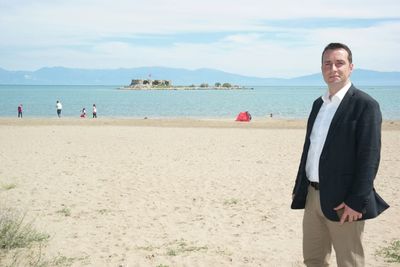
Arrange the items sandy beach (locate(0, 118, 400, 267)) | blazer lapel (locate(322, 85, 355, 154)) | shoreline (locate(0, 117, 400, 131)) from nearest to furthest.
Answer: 1. blazer lapel (locate(322, 85, 355, 154))
2. sandy beach (locate(0, 118, 400, 267))
3. shoreline (locate(0, 117, 400, 131))

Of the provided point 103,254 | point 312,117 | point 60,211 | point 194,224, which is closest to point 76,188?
point 60,211

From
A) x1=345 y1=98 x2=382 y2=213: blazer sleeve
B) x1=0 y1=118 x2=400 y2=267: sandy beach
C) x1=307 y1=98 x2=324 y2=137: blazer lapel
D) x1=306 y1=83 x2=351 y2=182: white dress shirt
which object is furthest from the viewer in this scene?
x1=0 y1=118 x2=400 y2=267: sandy beach

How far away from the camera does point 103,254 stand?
Answer: 521cm

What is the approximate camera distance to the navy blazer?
2838 millimetres

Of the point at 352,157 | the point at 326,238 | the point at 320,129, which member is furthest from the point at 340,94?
the point at 326,238

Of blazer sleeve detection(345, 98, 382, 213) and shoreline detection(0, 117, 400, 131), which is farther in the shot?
shoreline detection(0, 117, 400, 131)

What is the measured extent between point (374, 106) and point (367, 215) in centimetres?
69

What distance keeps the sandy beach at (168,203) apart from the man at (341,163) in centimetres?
196

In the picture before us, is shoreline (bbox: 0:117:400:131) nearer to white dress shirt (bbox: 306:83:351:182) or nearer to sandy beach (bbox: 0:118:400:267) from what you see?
→ sandy beach (bbox: 0:118:400:267)

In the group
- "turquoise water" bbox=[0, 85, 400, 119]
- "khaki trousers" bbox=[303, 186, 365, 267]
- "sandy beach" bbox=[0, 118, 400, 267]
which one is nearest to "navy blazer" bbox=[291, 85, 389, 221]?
"khaki trousers" bbox=[303, 186, 365, 267]

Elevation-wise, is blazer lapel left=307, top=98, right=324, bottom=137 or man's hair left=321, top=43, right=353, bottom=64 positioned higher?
man's hair left=321, top=43, right=353, bottom=64

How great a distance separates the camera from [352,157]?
293 centimetres

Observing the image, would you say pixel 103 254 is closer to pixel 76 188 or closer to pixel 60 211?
pixel 60 211

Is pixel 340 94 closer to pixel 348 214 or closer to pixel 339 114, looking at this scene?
pixel 339 114
